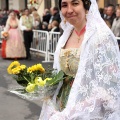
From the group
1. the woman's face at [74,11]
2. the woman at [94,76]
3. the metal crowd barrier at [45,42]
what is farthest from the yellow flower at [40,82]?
the metal crowd barrier at [45,42]

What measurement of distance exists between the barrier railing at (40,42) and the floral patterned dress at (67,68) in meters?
8.55

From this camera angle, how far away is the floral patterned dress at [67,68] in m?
2.23

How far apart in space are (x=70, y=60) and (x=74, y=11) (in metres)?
0.31

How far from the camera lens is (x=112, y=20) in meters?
9.12

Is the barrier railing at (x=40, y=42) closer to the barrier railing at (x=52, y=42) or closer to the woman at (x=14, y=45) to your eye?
the barrier railing at (x=52, y=42)

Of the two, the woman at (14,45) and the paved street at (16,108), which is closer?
the paved street at (16,108)

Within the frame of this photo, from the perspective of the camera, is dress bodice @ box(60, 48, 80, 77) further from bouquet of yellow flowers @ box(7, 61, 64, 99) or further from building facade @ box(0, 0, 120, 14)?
building facade @ box(0, 0, 120, 14)

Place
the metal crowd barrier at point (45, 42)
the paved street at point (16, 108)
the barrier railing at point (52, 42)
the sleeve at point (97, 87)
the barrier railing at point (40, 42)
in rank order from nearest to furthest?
the sleeve at point (97, 87)
the paved street at point (16, 108)
the barrier railing at point (52, 42)
the metal crowd barrier at point (45, 42)
the barrier railing at point (40, 42)

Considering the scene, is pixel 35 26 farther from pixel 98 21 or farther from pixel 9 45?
pixel 98 21

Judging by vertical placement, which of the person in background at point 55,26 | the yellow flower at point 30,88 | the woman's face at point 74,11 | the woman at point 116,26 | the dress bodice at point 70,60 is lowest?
the person in background at point 55,26

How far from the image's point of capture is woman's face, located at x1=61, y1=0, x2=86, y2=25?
2.18 m

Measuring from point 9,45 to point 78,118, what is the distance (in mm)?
9959

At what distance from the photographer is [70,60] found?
2254mm

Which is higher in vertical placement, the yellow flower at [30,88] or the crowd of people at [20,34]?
the yellow flower at [30,88]
